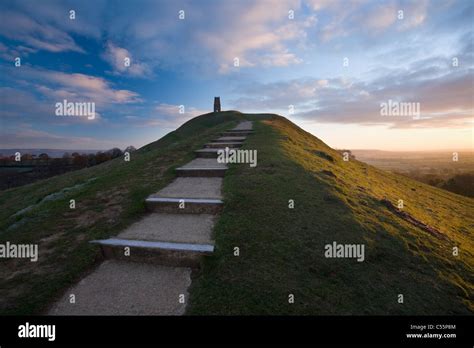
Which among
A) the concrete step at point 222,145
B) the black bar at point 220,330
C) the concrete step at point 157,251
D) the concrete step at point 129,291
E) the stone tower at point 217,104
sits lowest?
the black bar at point 220,330

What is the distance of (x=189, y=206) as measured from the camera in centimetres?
513

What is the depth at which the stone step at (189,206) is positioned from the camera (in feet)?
16.8

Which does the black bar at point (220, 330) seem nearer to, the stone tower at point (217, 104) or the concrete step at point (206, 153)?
the concrete step at point (206, 153)

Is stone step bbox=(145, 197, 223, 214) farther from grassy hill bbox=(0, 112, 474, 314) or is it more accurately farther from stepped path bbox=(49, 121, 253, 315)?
grassy hill bbox=(0, 112, 474, 314)

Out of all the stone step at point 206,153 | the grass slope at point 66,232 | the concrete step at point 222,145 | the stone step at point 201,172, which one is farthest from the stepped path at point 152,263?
the concrete step at point 222,145

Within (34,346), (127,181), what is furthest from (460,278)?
(127,181)

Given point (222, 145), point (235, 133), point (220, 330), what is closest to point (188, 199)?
point (220, 330)

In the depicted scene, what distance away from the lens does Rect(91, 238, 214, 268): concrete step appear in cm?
353

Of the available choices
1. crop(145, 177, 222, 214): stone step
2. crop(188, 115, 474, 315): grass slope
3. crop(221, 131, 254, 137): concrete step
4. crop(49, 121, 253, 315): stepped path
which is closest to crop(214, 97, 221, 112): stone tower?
crop(221, 131, 254, 137): concrete step

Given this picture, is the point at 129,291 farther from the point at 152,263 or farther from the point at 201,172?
the point at 201,172

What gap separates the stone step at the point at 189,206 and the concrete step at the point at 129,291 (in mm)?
1667

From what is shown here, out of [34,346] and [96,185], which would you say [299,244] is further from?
[96,185]

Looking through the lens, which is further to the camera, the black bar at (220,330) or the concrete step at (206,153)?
the concrete step at (206,153)

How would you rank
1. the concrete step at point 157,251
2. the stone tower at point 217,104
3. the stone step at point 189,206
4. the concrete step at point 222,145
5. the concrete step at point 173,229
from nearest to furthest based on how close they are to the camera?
the concrete step at point 157,251
the concrete step at point 173,229
the stone step at point 189,206
the concrete step at point 222,145
the stone tower at point 217,104
